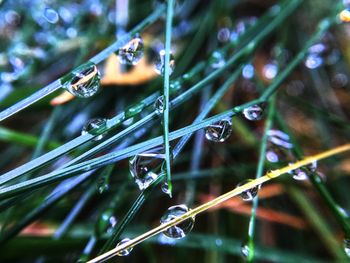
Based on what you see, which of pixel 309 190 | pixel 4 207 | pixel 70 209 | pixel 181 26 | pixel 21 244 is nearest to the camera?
pixel 4 207

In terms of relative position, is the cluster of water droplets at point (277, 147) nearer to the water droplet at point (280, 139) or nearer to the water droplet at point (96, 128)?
the water droplet at point (280, 139)

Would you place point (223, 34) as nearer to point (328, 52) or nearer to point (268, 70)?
point (268, 70)

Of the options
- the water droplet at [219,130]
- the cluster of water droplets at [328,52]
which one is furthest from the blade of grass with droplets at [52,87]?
the cluster of water droplets at [328,52]

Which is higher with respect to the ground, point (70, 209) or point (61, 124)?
point (61, 124)

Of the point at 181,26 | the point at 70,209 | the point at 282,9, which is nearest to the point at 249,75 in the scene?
the point at 282,9

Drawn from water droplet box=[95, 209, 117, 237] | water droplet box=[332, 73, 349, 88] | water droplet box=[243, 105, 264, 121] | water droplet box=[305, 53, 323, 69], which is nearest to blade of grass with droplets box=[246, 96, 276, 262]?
water droplet box=[243, 105, 264, 121]

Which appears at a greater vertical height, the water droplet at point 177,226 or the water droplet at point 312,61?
the water droplet at point 312,61

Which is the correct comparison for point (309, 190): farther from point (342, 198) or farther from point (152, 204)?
point (152, 204)
